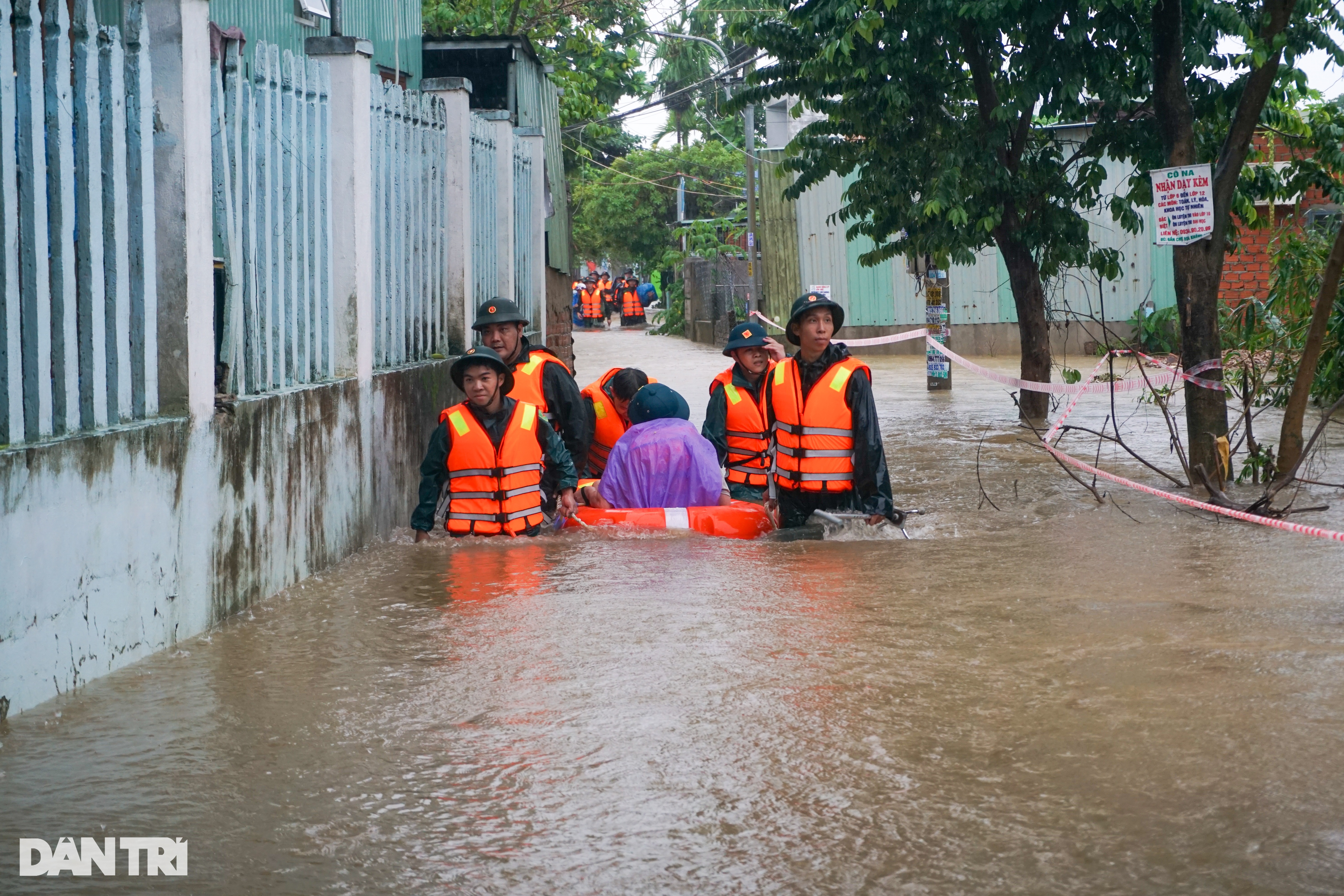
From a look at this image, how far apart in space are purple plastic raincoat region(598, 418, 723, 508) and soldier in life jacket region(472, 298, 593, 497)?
43 cm

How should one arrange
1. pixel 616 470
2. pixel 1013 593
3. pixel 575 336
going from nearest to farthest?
pixel 1013 593
pixel 616 470
pixel 575 336

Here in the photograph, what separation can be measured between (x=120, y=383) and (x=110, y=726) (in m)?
1.30

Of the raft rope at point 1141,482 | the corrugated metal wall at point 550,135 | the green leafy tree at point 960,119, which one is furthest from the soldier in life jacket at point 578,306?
the green leafy tree at point 960,119

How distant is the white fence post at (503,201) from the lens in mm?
10844

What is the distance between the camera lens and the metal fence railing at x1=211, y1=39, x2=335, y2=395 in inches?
227

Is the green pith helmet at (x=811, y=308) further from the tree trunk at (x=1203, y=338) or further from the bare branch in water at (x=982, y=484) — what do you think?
the tree trunk at (x=1203, y=338)

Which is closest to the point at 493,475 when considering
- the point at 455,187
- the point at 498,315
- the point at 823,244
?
the point at 498,315

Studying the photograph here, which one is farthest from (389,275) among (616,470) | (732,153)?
(732,153)

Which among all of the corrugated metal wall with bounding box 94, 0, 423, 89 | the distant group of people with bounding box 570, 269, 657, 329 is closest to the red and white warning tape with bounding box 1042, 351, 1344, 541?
the corrugated metal wall with bounding box 94, 0, 423, 89

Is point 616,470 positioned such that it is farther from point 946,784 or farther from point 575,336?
point 575,336

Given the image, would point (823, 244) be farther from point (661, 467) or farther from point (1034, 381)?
point (661, 467)

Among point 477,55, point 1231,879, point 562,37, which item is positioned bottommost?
point 1231,879

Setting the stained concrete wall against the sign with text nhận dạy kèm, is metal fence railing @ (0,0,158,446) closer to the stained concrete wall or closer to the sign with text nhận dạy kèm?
the stained concrete wall

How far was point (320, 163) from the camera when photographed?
6.82 m
